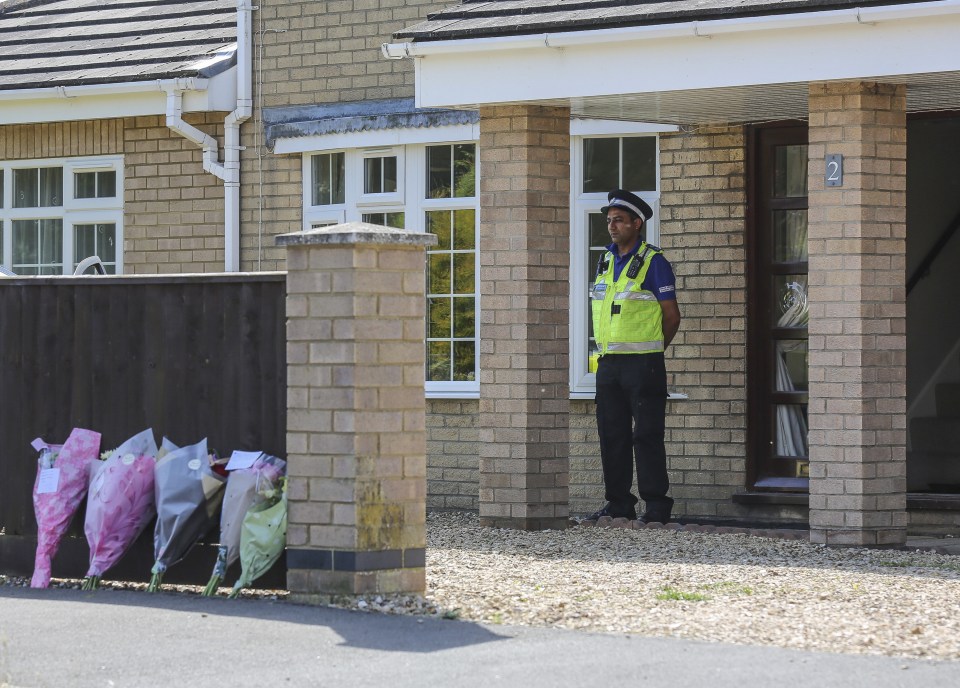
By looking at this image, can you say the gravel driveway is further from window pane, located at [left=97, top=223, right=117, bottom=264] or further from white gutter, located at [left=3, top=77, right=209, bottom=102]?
window pane, located at [left=97, top=223, right=117, bottom=264]

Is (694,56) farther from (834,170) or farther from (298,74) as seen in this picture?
(298,74)

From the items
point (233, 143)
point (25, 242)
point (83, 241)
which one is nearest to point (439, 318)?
point (233, 143)

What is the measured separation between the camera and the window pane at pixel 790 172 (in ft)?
40.6

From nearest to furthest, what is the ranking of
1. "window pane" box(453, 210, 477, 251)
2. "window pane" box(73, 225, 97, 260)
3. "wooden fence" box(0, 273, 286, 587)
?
Answer: "wooden fence" box(0, 273, 286, 587) → "window pane" box(453, 210, 477, 251) → "window pane" box(73, 225, 97, 260)

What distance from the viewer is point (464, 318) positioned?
45.1 ft

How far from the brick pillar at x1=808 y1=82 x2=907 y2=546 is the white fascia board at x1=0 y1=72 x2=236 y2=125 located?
Result: 19.0 feet

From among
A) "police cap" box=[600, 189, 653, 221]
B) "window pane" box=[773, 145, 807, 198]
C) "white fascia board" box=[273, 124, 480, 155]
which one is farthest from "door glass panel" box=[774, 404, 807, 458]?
"white fascia board" box=[273, 124, 480, 155]

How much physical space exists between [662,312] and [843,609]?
12.4ft

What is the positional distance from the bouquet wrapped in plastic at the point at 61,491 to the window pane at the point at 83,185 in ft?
23.6

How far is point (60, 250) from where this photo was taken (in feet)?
51.8

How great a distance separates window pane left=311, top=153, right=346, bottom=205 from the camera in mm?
14312

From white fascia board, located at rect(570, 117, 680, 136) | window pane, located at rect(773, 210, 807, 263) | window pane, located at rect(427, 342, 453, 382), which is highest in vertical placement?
white fascia board, located at rect(570, 117, 680, 136)

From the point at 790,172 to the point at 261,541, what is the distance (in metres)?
5.68

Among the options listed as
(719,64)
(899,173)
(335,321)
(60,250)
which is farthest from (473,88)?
(60,250)
